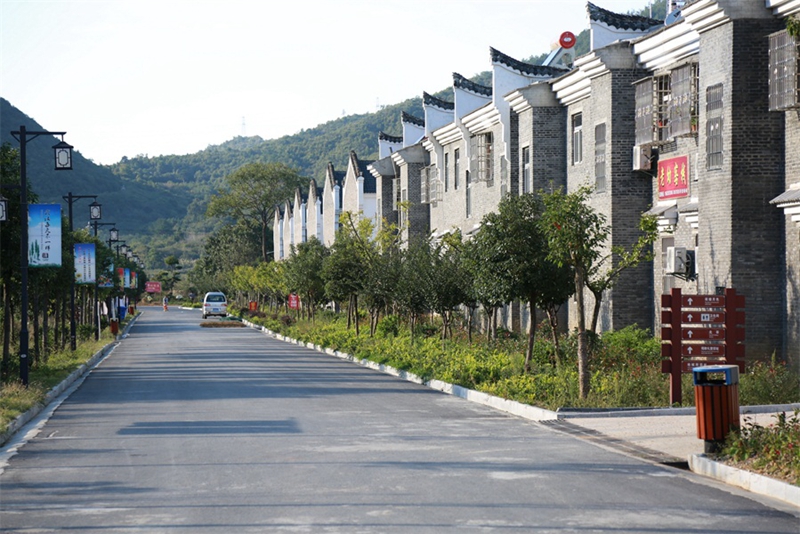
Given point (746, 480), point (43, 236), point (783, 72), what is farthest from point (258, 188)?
point (746, 480)

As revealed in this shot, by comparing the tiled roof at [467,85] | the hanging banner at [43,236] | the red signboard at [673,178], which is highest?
the tiled roof at [467,85]

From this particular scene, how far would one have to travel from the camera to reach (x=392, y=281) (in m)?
39.5

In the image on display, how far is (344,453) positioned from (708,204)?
38.0 feet

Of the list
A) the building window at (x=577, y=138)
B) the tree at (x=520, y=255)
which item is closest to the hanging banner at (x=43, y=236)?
the tree at (x=520, y=255)

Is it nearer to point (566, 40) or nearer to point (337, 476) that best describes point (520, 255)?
point (337, 476)

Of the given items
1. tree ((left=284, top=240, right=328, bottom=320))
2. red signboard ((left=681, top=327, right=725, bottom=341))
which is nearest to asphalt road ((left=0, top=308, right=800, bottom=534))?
red signboard ((left=681, top=327, right=725, bottom=341))

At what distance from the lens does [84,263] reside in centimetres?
4200

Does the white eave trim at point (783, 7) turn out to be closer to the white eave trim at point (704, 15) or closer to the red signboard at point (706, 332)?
the white eave trim at point (704, 15)

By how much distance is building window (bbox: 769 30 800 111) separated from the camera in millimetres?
20094

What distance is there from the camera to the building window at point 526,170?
34.8 meters

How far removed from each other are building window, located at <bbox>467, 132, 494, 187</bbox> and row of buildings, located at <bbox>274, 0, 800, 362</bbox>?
60mm

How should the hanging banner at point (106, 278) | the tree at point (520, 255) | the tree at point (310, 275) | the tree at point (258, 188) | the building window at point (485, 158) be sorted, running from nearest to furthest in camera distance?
the tree at point (520, 255) → the building window at point (485, 158) → the hanging banner at point (106, 278) → the tree at point (310, 275) → the tree at point (258, 188)

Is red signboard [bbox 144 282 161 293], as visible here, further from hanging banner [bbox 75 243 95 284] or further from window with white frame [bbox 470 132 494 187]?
window with white frame [bbox 470 132 494 187]

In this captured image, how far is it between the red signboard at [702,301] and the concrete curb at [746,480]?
630cm
